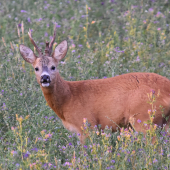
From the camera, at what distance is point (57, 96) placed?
5.39m

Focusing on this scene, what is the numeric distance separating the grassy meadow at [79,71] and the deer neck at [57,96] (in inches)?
5.4

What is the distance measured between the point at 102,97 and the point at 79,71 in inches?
60.7

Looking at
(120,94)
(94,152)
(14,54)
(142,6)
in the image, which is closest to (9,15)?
(14,54)

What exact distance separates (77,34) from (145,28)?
5.53 ft

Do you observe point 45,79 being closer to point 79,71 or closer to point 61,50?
point 61,50

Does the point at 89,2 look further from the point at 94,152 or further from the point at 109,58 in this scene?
the point at 94,152

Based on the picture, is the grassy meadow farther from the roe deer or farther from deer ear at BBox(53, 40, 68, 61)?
deer ear at BBox(53, 40, 68, 61)

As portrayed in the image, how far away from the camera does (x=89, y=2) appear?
35.0ft

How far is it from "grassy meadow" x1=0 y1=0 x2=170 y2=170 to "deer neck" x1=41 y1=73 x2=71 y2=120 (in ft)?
0.45

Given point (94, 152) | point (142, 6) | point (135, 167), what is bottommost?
point (135, 167)

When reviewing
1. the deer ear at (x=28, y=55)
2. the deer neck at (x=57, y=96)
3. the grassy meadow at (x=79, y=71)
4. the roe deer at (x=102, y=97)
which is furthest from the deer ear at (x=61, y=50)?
the grassy meadow at (x=79, y=71)

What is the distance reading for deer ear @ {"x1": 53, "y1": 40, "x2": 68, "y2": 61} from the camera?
5.77m

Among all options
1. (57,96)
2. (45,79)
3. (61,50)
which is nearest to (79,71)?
(61,50)

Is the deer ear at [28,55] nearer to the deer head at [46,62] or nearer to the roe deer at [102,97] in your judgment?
the deer head at [46,62]
